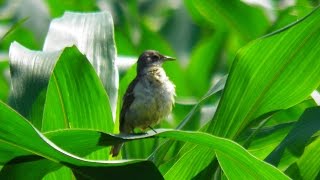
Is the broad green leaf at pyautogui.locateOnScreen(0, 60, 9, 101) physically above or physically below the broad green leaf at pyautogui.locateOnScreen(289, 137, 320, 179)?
below

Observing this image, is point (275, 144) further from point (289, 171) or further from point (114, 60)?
point (114, 60)

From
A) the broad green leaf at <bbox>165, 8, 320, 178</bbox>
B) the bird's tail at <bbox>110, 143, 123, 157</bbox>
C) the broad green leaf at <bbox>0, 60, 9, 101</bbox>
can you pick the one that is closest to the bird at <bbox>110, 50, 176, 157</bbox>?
the bird's tail at <bbox>110, 143, 123, 157</bbox>

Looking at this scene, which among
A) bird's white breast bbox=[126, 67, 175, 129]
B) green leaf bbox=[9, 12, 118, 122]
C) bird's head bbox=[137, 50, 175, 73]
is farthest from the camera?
bird's head bbox=[137, 50, 175, 73]

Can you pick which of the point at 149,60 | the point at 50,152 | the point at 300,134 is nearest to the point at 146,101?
the point at 149,60

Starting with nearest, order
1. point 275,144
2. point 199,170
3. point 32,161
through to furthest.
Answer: point 32,161, point 199,170, point 275,144

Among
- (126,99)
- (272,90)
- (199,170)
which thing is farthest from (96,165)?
(126,99)

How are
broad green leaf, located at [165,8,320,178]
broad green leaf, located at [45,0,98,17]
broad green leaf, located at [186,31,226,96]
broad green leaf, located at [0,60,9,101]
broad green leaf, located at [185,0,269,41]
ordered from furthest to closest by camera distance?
broad green leaf, located at [45,0,98,17] < broad green leaf, located at [186,31,226,96] < broad green leaf, located at [0,60,9,101] < broad green leaf, located at [185,0,269,41] < broad green leaf, located at [165,8,320,178]

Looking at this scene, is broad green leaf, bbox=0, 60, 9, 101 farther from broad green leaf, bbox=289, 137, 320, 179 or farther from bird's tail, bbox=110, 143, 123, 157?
broad green leaf, bbox=289, 137, 320, 179
